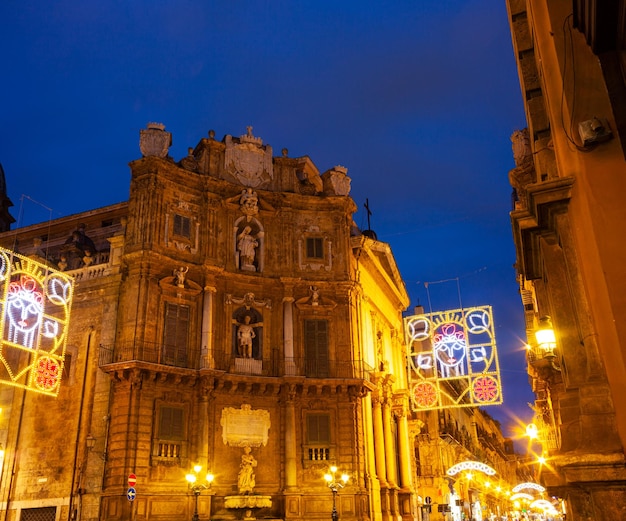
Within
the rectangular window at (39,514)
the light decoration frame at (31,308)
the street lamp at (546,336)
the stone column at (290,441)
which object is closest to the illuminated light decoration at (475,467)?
the stone column at (290,441)

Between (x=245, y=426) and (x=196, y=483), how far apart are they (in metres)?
3.71

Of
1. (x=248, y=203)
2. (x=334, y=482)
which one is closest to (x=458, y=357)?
(x=334, y=482)

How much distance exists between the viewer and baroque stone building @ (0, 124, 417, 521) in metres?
27.0

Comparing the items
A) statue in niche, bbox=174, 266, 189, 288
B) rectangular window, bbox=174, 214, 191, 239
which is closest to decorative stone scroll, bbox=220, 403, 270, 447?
statue in niche, bbox=174, 266, 189, 288

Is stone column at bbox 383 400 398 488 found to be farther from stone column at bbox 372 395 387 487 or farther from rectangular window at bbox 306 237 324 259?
rectangular window at bbox 306 237 324 259

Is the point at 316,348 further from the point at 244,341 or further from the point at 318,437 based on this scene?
the point at 318,437

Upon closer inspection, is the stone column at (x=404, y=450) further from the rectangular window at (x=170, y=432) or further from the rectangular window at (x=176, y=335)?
the rectangular window at (x=176, y=335)

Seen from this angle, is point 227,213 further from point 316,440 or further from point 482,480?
point 482,480

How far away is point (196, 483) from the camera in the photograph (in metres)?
26.9

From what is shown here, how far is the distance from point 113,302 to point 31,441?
22.8 ft

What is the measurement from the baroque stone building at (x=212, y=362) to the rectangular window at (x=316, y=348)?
0.24 ft

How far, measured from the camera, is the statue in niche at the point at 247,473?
28312mm

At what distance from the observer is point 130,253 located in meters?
29.5

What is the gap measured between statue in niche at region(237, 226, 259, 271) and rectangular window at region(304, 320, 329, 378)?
4.09 m
